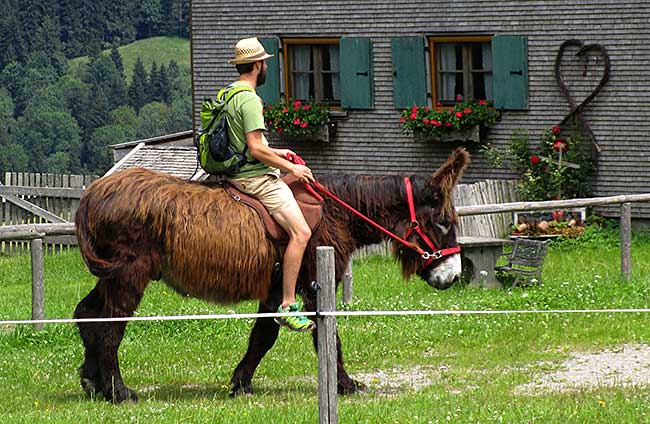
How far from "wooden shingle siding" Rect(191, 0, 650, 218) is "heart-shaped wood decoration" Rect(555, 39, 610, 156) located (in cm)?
9

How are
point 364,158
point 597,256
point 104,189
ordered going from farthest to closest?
point 364,158 → point 597,256 → point 104,189

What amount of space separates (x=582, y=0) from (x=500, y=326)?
1064cm

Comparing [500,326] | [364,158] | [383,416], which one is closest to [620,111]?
[364,158]

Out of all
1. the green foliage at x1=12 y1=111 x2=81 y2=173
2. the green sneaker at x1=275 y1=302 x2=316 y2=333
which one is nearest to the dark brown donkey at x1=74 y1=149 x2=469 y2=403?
the green sneaker at x1=275 y1=302 x2=316 y2=333

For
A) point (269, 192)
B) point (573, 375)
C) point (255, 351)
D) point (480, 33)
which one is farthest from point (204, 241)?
point (480, 33)

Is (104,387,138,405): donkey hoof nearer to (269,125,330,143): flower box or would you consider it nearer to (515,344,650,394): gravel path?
(515,344,650,394): gravel path

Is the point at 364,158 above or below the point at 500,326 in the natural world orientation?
above

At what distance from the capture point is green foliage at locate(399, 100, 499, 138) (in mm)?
23078

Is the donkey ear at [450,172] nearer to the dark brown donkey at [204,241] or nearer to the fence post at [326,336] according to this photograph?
the dark brown donkey at [204,241]

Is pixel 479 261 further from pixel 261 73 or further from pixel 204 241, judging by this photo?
pixel 204 241

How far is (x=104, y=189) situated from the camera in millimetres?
10023

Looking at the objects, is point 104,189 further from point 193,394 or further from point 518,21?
point 518,21

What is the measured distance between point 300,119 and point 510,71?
373 cm

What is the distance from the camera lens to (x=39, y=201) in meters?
27.8
